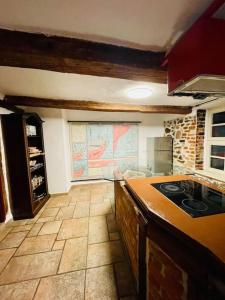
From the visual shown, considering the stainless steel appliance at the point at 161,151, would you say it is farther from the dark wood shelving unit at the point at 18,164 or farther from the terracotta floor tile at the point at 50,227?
the dark wood shelving unit at the point at 18,164

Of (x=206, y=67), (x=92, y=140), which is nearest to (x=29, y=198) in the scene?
(x=92, y=140)

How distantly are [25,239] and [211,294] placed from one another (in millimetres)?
2399

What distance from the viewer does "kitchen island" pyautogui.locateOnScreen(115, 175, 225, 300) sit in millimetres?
648

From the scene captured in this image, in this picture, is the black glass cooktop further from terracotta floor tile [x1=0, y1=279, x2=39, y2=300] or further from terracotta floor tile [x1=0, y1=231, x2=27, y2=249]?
terracotta floor tile [x1=0, y1=231, x2=27, y2=249]

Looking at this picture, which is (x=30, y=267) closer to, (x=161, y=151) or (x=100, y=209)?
(x=100, y=209)

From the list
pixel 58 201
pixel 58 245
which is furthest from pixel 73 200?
pixel 58 245

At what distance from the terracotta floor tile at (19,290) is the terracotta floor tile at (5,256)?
0.32 meters

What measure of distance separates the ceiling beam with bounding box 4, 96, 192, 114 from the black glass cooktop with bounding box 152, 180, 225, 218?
2173 millimetres

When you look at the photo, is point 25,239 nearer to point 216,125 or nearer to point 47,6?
point 47,6

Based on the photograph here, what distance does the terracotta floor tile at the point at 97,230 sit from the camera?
2.11 m

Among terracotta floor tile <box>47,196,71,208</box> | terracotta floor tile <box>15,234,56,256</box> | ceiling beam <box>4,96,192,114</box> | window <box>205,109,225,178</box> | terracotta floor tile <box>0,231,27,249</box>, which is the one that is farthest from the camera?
terracotta floor tile <box>47,196,71,208</box>

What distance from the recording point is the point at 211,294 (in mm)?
644

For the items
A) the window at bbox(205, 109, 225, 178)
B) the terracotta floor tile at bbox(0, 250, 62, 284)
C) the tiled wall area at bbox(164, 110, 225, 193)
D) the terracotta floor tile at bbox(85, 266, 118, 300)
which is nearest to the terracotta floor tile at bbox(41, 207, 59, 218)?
the terracotta floor tile at bbox(0, 250, 62, 284)

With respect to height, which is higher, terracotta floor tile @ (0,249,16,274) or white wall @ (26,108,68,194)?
white wall @ (26,108,68,194)
